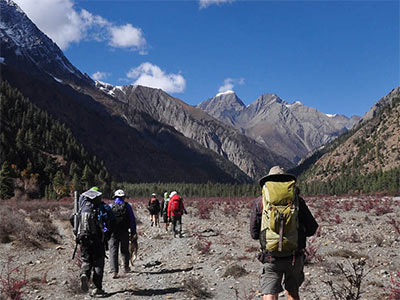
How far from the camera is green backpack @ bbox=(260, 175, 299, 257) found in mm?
4457

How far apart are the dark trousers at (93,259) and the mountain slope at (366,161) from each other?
98.0 metres

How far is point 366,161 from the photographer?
474 ft

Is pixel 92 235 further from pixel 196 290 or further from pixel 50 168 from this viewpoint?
pixel 50 168

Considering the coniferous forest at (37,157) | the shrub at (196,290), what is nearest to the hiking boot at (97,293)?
the shrub at (196,290)

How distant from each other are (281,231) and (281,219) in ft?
0.52

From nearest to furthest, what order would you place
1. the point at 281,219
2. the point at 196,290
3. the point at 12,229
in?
the point at 281,219
the point at 196,290
the point at 12,229

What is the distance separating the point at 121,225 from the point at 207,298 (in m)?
3.50

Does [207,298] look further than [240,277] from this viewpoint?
No

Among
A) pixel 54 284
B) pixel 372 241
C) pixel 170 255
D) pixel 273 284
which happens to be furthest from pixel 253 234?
pixel 372 241

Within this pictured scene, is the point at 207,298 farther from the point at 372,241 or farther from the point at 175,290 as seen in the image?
the point at 372,241

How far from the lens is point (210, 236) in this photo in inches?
605

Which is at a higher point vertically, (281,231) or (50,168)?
(50,168)

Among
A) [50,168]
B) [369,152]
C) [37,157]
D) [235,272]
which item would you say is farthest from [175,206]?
[369,152]

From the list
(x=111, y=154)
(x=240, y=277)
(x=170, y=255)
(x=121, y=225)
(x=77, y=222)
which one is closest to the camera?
(x=77, y=222)
